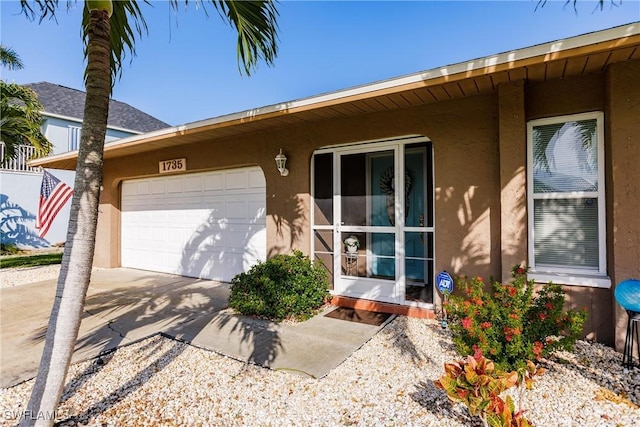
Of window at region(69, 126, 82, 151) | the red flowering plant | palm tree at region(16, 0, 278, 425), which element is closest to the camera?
palm tree at region(16, 0, 278, 425)

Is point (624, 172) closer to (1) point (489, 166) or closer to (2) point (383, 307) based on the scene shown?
(1) point (489, 166)

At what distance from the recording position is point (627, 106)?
3.43m

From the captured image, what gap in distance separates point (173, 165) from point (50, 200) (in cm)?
281

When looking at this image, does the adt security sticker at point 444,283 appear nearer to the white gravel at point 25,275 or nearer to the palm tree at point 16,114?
the white gravel at point 25,275

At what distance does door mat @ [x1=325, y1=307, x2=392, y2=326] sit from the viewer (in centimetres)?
465

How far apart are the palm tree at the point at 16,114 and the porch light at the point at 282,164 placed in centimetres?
1075

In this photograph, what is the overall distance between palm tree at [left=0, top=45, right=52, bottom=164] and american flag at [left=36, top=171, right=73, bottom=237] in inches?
209

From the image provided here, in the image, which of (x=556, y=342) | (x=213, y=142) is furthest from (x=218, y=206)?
(x=556, y=342)

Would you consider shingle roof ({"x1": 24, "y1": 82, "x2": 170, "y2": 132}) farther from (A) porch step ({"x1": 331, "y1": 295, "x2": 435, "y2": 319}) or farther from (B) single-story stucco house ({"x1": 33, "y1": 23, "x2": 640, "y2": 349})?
(A) porch step ({"x1": 331, "y1": 295, "x2": 435, "y2": 319})

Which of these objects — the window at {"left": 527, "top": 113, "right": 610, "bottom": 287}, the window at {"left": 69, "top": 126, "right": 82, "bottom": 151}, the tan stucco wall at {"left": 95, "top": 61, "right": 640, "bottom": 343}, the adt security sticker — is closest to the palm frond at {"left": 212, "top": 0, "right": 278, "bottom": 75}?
the tan stucco wall at {"left": 95, "top": 61, "right": 640, "bottom": 343}

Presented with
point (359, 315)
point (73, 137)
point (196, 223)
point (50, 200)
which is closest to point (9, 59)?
point (73, 137)

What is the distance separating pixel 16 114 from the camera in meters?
11.6

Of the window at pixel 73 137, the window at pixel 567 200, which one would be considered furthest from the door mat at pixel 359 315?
the window at pixel 73 137

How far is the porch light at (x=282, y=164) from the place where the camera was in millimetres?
5707
